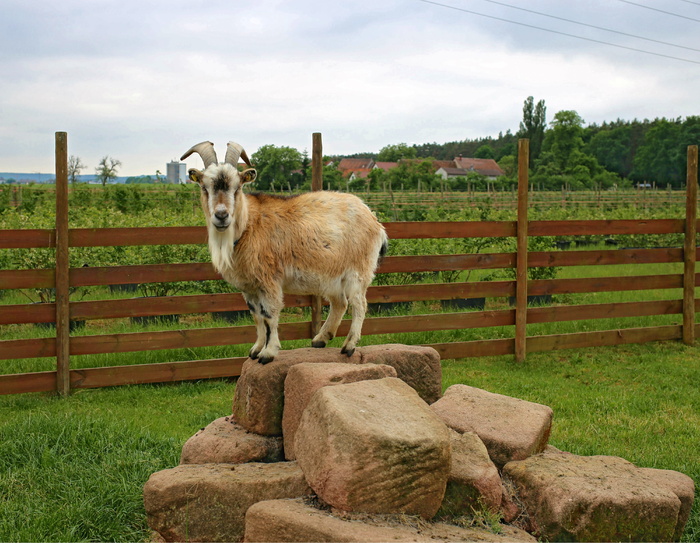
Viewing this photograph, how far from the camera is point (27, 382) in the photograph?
6289 mm

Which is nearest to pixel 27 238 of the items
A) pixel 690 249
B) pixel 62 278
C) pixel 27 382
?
pixel 62 278

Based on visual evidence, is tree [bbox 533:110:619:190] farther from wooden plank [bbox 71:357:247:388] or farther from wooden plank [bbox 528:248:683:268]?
wooden plank [bbox 71:357:247:388]

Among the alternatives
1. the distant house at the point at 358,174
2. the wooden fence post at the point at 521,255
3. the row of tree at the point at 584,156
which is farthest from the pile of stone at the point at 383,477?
the distant house at the point at 358,174

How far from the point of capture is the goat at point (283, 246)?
426 centimetres

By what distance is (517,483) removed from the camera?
148 inches

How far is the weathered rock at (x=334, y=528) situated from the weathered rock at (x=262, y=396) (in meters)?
0.96

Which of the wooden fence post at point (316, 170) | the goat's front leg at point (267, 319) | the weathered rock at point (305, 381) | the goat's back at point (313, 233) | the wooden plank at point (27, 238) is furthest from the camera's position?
the wooden fence post at point (316, 170)

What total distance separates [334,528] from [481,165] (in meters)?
96.8

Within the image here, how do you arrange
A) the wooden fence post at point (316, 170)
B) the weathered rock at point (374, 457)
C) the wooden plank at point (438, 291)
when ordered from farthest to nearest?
the wooden plank at point (438, 291), the wooden fence post at point (316, 170), the weathered rock at point (374, 457)

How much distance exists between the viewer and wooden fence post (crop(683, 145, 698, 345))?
8750mm

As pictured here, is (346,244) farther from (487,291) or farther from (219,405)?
(487,291)

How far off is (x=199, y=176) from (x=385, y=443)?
208 centimetres

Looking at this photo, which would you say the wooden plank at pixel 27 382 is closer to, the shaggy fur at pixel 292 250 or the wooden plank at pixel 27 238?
the wooden plank at pixel 27 238

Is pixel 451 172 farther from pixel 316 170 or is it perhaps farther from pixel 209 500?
pixel 209 500
